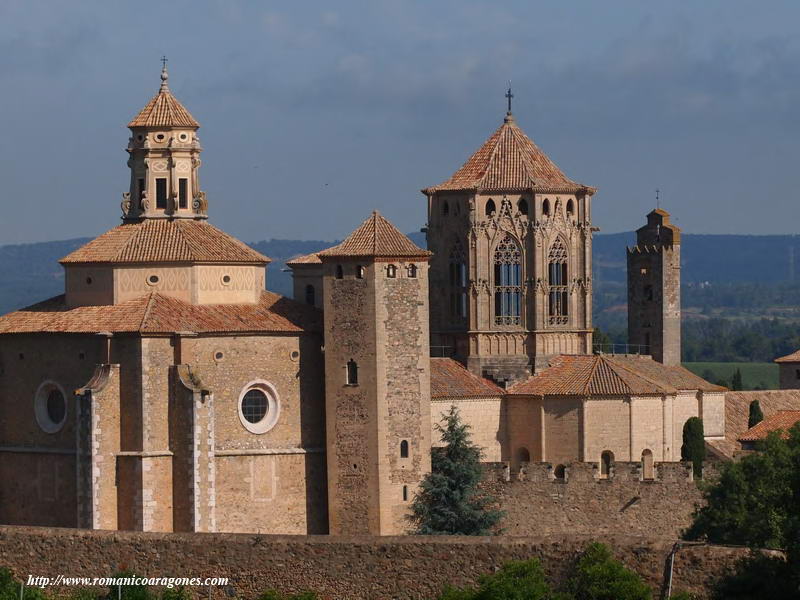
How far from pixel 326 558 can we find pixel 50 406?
59.5ft

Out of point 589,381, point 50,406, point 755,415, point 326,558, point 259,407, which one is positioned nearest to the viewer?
point 326,558

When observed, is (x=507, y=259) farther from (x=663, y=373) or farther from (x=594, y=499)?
(x=594, y=499)

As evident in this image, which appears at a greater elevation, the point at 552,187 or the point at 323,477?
the point at 552,187

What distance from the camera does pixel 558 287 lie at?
76.2 metres

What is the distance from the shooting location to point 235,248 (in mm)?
67562

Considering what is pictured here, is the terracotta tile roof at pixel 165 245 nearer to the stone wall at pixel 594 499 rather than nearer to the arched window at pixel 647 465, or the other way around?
the stone wall at pixel 594 499

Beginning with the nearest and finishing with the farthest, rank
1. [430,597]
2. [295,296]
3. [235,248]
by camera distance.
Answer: [430,597] → [235,248] → [295,296]

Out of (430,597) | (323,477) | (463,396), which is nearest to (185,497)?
(323,477)

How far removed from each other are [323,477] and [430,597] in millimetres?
16973

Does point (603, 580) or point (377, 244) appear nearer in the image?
point (603, 580)

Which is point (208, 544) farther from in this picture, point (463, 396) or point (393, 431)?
point (463, 396)

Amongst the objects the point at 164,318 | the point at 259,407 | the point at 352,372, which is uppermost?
the point at 164,318

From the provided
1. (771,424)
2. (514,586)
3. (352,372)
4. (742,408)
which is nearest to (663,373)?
(771,424)

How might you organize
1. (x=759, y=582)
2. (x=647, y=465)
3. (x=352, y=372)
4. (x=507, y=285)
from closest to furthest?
(x=759, y=582), (x=352, y=372), (x=647, y=465), (x=507, y=285)
